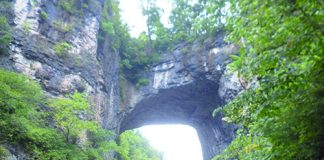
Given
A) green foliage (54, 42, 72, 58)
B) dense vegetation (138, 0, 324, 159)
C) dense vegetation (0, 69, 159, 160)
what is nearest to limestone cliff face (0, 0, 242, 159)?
green foliage (54, 42, 72, 58)

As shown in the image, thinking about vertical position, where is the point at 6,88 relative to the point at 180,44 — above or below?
below

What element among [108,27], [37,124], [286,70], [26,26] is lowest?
[286,70]

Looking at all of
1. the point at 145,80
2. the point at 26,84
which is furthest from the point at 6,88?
the point at 145,80

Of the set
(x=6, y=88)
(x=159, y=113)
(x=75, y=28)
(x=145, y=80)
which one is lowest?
(x=6, y=88)

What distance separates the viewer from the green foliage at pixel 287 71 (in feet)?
9.36

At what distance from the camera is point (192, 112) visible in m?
16.8

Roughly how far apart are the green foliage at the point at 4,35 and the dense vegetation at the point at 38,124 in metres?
1.54

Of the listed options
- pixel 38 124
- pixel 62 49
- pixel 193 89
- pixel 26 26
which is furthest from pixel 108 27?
pixel 38 124

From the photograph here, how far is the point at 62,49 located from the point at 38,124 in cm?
427

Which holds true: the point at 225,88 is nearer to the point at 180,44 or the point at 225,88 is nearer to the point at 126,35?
the point at 180,44

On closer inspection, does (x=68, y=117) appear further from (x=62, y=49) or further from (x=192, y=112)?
(x=192, y=112)

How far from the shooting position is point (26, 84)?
27.3 ft

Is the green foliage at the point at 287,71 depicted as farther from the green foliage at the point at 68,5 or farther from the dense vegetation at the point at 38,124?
the green foliage at the point at 68,5

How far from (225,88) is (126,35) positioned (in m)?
6.24
